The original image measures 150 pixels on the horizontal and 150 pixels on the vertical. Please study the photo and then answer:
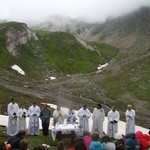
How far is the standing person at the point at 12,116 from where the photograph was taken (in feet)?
108

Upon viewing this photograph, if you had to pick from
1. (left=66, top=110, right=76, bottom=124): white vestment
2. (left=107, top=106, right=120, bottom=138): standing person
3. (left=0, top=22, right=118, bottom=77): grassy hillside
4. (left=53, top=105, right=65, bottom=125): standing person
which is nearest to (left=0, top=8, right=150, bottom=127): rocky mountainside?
(left=0, top=22, right=118, bottom=77): grassy hillside

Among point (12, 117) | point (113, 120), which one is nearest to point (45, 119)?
point (12, 117)

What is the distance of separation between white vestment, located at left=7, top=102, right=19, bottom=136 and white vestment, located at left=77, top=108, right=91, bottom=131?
5151mm

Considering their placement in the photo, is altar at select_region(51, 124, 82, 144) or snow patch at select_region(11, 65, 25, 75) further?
snow patch at select_region(11, 65, 25, 75)

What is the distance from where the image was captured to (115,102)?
75.2 metres

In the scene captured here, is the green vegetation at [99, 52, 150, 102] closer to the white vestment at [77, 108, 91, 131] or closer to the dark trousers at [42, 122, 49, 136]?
the white vestment at [77, 108, 91, 131]

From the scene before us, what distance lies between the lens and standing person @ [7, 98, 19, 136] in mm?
32812

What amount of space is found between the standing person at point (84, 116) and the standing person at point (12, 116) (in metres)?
5.15

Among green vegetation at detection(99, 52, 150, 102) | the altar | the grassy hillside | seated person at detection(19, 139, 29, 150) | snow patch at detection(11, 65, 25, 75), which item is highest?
the grassy hillside

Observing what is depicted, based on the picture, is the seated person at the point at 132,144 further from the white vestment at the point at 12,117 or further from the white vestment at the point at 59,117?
the white vestment at the point at 12,117

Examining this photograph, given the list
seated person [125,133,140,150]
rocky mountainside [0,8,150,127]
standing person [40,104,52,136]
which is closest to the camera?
seated person [125,133,140,150]

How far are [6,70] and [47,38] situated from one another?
163 ft

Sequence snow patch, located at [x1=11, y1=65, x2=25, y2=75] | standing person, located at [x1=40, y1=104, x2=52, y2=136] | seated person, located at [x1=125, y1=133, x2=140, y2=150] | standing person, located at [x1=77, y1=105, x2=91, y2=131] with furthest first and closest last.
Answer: snow patch, located at [x1=11, y1=65, x2=25, y2=75] → standing person, located at [x1=77, y1=105, x2=91, y2=131] → standing person, located at [x1=40, y1=104, x2=52, y2=136] → seated person, located at [x1=125, y1=133, x2=140, y2=150]

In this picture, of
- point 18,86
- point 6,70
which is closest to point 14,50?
point 6,70
